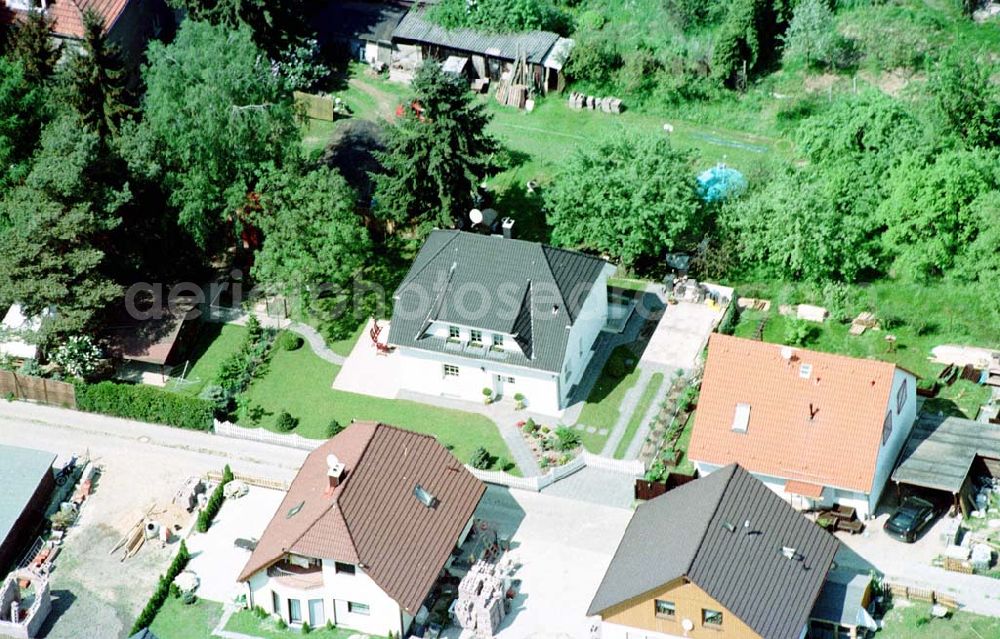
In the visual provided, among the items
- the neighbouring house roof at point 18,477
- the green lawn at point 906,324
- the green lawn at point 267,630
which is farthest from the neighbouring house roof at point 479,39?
the green lawn at point 267,630

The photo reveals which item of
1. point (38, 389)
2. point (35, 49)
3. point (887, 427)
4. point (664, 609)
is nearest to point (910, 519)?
point (887, 427)

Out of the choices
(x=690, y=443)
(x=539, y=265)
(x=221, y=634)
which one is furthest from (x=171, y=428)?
(x=690, y=443)

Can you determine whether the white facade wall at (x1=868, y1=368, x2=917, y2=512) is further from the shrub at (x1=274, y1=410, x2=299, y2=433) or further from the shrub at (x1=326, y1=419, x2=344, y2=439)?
the shrub at (x1=274, y1=410, x2=299, y2=433)

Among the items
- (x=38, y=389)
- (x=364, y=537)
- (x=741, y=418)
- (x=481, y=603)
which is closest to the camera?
(x=481, y=603)

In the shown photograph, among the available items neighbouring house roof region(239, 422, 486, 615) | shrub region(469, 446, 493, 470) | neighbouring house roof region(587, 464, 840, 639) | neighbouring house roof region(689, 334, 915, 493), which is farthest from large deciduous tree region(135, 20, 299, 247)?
neighbouring house roof region(587, 464, 840, 639)

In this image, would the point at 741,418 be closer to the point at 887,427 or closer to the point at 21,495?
the point at 887,427

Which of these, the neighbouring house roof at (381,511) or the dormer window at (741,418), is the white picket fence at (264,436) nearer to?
the neighbouring house roof at (381,511)
